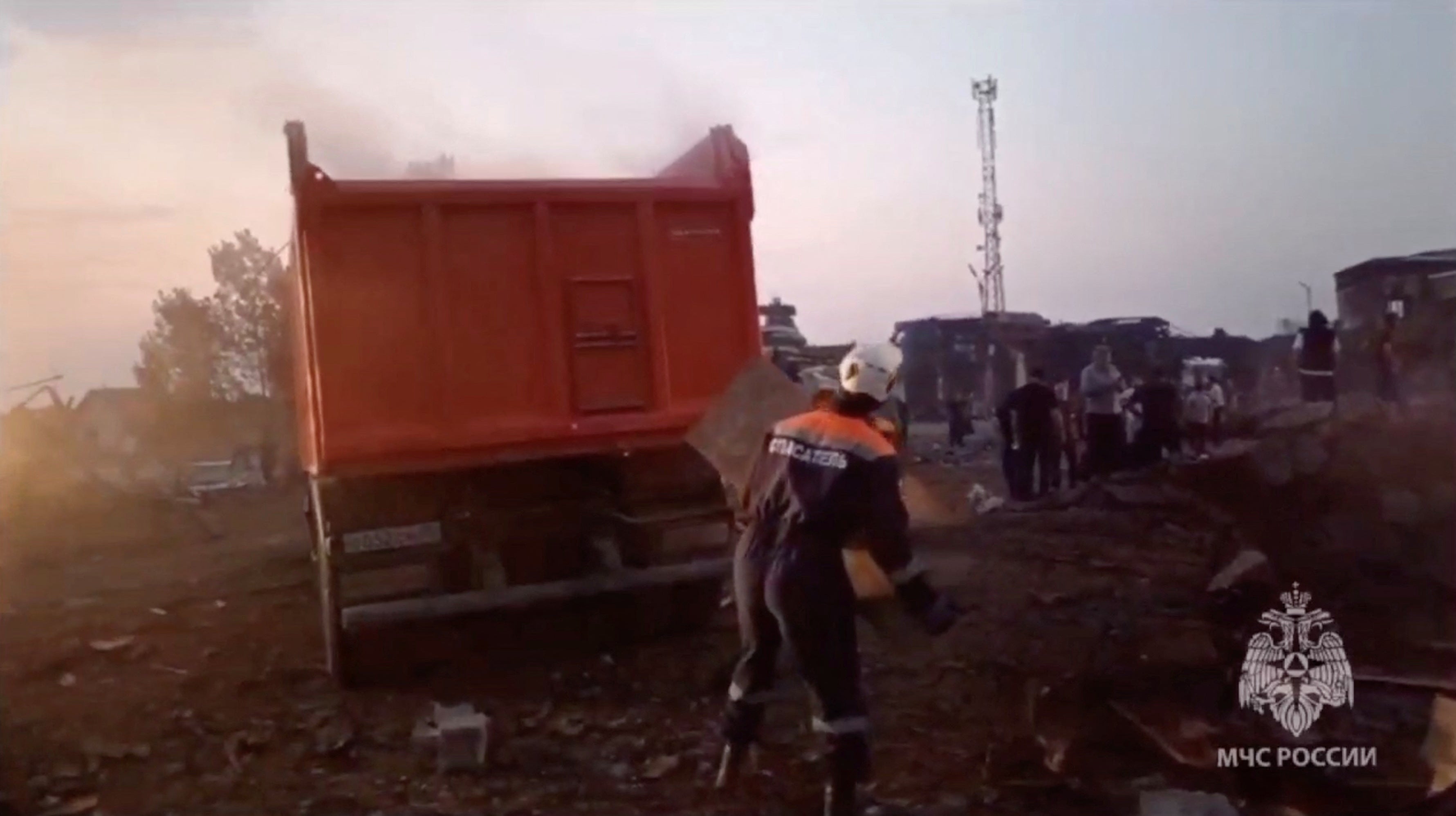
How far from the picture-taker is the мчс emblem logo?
344 cm

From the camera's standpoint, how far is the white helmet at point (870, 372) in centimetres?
311

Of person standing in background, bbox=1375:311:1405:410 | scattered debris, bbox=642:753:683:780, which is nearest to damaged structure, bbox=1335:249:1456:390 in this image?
person standing in background, bbox=1375:311:1405:410

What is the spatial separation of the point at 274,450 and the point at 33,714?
3.27 ft

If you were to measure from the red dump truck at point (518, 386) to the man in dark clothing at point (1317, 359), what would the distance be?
1672 mm

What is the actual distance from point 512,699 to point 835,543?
1199 millimetres

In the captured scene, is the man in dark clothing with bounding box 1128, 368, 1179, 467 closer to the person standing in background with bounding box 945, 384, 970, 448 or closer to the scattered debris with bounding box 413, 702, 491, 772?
the person standing in background with bounding box 945, 384, 970, 448

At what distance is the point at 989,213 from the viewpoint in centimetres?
360

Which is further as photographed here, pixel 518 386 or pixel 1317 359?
pixel 518 386

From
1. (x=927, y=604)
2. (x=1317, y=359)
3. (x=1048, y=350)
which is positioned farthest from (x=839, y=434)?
(x=1317, y=359)

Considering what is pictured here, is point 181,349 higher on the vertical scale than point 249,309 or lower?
lower

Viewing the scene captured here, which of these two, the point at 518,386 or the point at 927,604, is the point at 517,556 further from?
the point at 927,604

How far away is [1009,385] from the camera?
3.62 meters

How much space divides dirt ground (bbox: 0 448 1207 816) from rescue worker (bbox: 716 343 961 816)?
0.20 m

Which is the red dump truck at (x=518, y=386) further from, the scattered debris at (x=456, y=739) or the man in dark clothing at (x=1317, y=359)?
the man in dark clothing at (x=1317, y=359)
